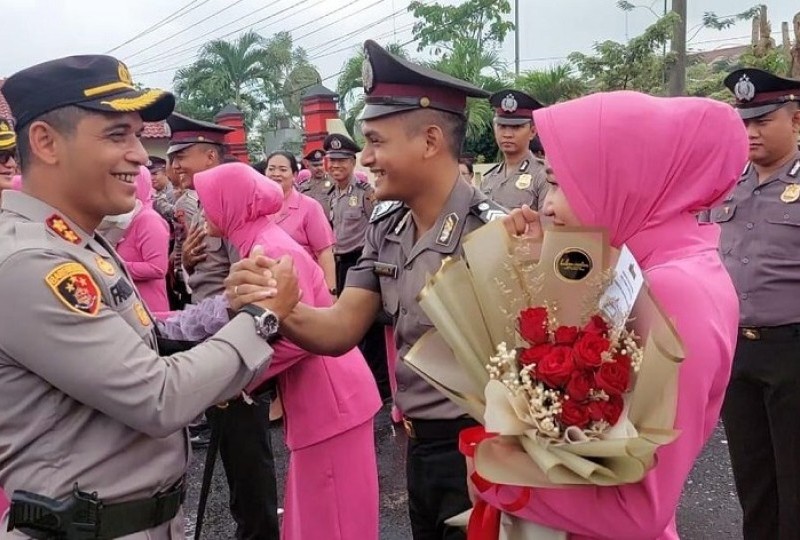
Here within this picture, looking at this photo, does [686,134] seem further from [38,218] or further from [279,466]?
[279,466]

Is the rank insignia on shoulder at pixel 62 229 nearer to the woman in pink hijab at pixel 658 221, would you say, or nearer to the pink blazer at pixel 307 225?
the woman in pink hijab at pixel 658 221

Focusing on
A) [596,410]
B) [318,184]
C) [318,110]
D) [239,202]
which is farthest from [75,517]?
[318,110]

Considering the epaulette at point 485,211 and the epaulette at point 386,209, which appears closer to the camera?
the epaulette at point 485,211

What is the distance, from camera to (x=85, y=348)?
1624mm

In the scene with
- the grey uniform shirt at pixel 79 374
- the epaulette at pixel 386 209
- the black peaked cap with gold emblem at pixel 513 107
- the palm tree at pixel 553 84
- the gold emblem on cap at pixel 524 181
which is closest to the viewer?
the grey uniform shirt at pixel 79 374

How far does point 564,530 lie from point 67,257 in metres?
1.24

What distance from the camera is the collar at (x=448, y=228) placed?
2441 millimetres

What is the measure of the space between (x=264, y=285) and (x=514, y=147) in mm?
5036

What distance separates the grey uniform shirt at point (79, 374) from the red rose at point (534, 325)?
2.45 feet

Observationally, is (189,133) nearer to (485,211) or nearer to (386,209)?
(386,209)

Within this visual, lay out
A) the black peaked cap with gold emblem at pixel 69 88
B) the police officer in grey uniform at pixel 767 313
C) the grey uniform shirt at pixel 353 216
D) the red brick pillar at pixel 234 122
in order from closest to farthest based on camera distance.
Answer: the black peaked cap with gold emblem at pixel 69 88, the police officer in grey uniform at pixel 767 313, the grey uniform shirt at pixel 353 216, the red brick pillar at pixel 234 122

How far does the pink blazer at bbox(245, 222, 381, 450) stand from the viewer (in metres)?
3.05

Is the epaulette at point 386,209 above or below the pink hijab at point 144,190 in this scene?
above

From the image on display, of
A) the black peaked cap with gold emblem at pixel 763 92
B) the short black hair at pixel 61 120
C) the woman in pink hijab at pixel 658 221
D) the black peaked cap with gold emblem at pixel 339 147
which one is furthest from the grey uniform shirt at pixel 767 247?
the black peaked cap with gold emblem at pixel 339 147
